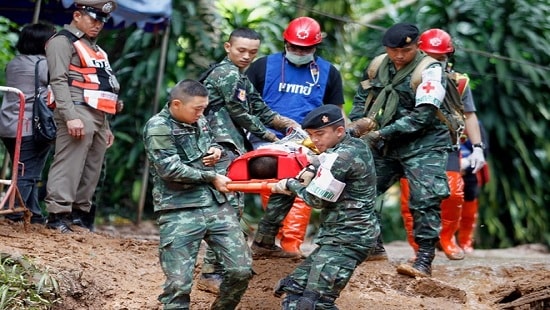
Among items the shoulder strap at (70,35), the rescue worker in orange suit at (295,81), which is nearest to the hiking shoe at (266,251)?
the rescue worker in orange suit at (295,81)

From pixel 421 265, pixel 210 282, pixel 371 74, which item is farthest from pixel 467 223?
pixel 210 282

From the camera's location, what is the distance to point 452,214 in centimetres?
938

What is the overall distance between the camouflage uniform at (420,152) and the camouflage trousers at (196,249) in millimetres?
1858

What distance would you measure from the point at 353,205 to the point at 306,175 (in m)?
0.41

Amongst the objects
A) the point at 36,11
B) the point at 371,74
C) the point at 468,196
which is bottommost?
the point at 468,196

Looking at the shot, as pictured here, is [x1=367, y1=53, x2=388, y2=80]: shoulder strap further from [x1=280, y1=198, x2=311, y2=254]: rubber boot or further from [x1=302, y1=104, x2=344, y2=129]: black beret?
[x1=302, y1=104, x2=344, y2=129]: black beret

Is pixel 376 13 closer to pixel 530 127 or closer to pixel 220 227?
pixel 530 127

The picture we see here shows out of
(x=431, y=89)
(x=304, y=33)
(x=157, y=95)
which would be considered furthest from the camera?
(x=157, y=95)

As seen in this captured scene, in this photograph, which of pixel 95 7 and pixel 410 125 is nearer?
pixel 410 125

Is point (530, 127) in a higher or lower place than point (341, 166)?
lower

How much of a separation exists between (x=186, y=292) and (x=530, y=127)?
832cm

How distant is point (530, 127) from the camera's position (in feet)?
44.9

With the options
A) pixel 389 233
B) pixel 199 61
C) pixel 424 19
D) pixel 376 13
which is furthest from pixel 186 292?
pixel 376 13

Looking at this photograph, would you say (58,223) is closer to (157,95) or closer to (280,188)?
(280,188)
